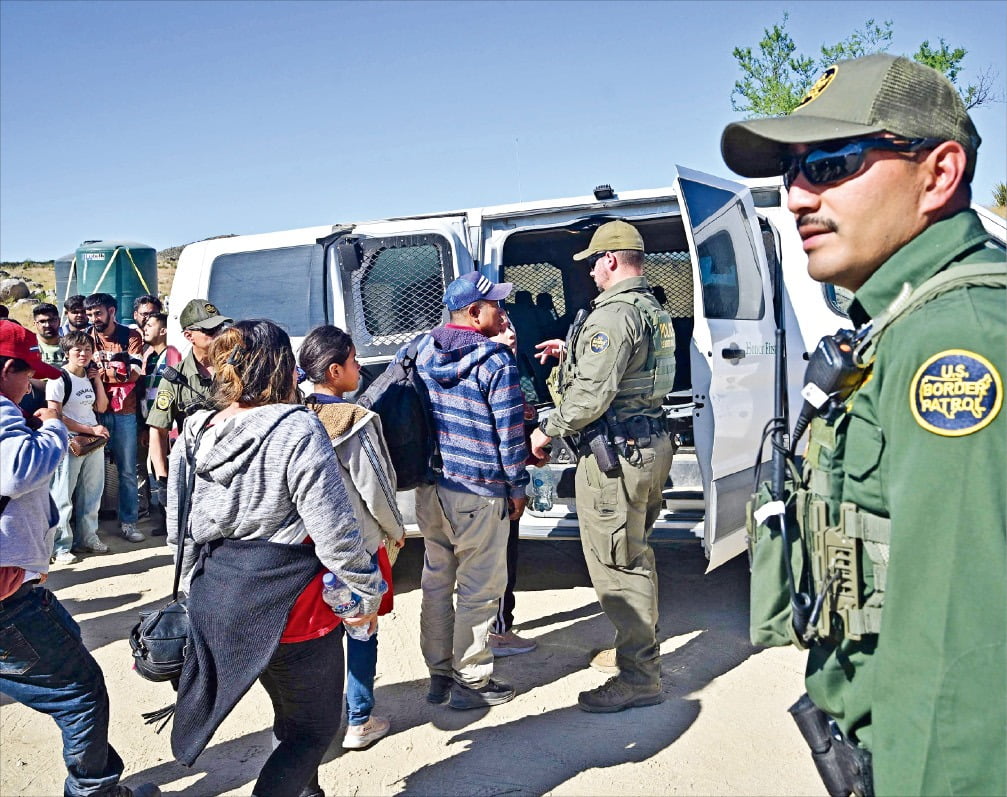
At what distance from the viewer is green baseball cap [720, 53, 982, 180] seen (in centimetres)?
133

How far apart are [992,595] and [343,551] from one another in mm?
1759

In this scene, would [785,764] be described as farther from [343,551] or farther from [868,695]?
[868,695]

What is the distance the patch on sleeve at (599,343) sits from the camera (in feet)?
12.0

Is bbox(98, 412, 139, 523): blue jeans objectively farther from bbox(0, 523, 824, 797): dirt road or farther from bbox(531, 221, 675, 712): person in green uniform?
bbox(531, 221, 675, 712): person in green uniform

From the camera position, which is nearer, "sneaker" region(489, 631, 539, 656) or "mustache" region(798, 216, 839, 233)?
"mustache" region(798, 216, 839, 233)

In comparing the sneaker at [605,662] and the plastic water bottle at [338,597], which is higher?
the plastic water bottle at [338,597]

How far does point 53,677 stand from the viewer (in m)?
2.69

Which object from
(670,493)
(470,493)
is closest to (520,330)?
(670,493)

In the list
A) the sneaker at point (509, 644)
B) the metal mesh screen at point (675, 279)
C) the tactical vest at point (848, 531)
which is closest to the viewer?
the tactical vest at point (848, 531)

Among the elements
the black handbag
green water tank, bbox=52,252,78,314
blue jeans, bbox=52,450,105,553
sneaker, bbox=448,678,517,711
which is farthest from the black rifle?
green water tank, bbox=52,252,78,314

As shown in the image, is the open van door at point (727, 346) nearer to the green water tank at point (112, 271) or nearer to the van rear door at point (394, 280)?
the van rear door at point (394, 280)

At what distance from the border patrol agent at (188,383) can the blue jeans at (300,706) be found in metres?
2.30

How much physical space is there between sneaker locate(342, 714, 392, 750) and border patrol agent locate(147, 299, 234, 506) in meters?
1.89

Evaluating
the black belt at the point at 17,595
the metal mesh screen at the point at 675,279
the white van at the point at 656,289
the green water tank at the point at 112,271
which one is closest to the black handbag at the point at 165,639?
the black belt at the point at 17,595
